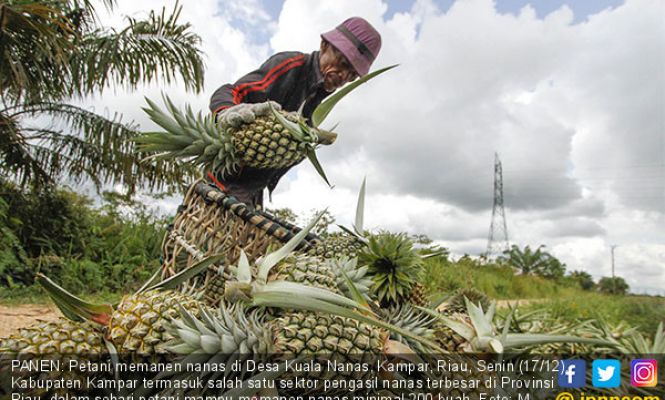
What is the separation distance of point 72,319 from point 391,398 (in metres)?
0.65

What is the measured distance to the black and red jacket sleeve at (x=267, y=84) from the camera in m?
1.69

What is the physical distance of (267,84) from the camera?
6.39ft

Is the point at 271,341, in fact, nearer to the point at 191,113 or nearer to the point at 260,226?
the point at 260,226

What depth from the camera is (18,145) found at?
629cm

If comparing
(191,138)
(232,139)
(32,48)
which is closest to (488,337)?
(232,139)

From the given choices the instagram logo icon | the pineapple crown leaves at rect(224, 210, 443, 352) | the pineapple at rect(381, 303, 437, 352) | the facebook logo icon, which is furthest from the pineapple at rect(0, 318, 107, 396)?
the instagram logo icon

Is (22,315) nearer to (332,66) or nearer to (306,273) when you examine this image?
(332,66)

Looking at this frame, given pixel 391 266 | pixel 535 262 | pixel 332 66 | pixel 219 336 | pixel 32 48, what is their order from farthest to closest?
pixel 535 262, pixel 32 48, pixel 332 66, pixel 391 266, pixel 219 336

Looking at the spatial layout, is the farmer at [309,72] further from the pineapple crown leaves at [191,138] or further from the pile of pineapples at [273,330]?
the pile of pineapples at [273,330]

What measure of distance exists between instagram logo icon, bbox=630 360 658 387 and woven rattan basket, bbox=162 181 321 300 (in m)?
0.85

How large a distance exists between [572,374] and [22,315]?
4691 millimetres

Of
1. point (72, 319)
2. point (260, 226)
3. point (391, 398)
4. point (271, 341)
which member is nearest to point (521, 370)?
point (391, 398)

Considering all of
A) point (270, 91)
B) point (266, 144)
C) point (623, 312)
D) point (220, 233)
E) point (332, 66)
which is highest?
point (332, 66)

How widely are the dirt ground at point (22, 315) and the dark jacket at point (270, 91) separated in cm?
262
